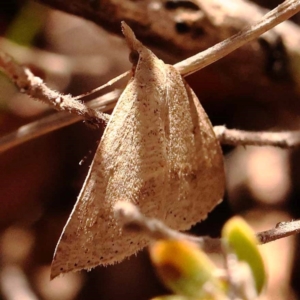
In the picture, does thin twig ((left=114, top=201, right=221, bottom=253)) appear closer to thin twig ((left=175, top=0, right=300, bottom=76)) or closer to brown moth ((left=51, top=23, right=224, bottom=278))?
brown moth ((left=51, top=23, right=224, bottom=278))

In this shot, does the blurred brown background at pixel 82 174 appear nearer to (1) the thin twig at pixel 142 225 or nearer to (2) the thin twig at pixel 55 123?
(2) the thin twig at pixel 55 123

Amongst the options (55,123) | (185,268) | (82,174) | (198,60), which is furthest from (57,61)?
(185,268)

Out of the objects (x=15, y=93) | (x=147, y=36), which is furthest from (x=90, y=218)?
(x=15, y=93)

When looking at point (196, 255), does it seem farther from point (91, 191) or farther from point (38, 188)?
point (38, 188)

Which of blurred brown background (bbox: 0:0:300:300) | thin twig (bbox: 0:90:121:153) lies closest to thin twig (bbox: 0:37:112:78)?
blurred brown background (bbox: 0:0:300:300)

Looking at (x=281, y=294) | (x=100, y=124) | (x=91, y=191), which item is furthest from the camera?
(x=281, y=294)

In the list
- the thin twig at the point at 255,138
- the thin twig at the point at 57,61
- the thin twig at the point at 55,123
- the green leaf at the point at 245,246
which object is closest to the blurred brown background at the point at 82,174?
the thin twig at the point at 57,61
